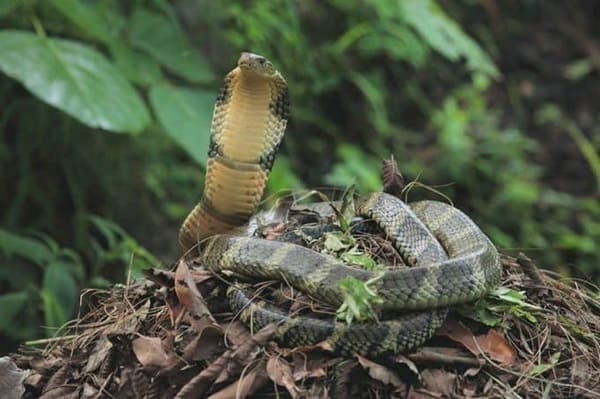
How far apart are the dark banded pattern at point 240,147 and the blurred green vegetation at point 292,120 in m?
0.85

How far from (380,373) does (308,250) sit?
54cm

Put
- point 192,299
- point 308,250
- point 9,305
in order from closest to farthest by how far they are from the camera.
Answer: point 192,299, point 308,250, point 9,305

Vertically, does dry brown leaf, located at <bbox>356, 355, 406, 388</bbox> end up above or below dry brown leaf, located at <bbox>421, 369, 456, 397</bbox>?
above

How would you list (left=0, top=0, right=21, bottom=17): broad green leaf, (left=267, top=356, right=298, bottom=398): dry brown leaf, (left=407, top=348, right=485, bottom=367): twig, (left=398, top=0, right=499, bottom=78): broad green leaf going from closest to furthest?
(left=267, top=356, right=298, bottom=398): dry brown leaf, (left=407, top=348, right=485, bottom=367): twig, (left=0, top=0, right=21, bottom=17): broad green leaf, (left=398, top=0, right=499, bottom=78): broad green leaf

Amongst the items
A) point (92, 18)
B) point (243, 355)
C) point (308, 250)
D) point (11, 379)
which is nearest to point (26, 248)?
point (92, 18)

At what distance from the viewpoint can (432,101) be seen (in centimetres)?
912

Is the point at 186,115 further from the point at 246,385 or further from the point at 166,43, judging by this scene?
the point at 246,385

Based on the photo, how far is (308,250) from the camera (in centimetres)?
297

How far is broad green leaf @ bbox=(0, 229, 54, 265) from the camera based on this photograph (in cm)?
520

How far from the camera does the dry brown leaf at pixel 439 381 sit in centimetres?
262

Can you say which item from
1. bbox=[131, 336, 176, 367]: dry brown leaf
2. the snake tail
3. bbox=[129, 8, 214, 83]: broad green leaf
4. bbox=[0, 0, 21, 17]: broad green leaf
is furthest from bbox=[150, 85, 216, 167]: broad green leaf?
the snake tail

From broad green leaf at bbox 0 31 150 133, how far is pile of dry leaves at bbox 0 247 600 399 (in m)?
1.91

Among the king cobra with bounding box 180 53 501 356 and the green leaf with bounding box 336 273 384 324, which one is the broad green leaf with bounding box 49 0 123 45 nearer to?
the king cobra with bounding box 180 53 501 356

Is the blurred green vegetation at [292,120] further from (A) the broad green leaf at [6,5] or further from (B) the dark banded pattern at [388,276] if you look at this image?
(B) the dark banded pattern at [388,276]
